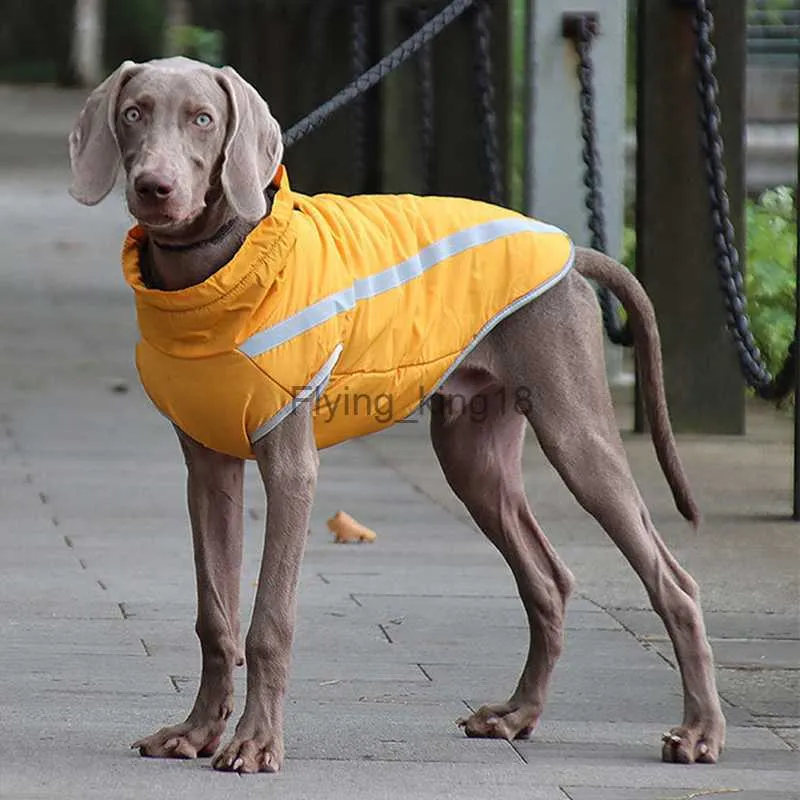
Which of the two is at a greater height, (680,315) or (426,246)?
(426,246)

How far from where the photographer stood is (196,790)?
176 inches

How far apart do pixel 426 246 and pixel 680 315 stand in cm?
453

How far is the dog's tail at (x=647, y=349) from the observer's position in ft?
17.2

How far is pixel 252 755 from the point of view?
4.58 metres

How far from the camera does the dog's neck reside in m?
4.64

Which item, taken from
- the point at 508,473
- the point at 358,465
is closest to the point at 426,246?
the point at 508,473

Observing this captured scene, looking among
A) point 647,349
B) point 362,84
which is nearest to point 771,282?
point 362,84

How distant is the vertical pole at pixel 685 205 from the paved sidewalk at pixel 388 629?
24 centimetres

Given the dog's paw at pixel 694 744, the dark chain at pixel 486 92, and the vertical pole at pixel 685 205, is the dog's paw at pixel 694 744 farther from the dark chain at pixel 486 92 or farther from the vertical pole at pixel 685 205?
the dark chain at pixel 486 92

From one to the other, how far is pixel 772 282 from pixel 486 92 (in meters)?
1.75

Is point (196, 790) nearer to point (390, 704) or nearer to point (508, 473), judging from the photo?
point (390, 704)

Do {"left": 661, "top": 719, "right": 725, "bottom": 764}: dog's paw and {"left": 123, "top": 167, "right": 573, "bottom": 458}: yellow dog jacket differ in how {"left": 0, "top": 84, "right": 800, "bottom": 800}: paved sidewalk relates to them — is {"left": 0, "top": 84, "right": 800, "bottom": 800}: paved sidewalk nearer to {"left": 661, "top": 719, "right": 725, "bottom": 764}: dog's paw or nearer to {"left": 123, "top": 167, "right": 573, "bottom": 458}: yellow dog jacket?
{"left": 661, "top": 719, "right": 725, "bottom": 764}: dog's paw

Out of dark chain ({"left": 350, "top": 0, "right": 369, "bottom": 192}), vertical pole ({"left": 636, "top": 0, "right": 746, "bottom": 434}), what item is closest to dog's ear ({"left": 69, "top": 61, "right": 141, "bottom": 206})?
vertical pole ({"left": 636, "top": 0, "right": 746, "bottom": 434})

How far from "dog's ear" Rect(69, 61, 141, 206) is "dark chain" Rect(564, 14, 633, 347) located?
4.58 metres
